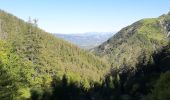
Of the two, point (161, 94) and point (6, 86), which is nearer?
point (161, 94)

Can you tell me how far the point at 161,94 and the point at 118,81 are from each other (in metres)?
107

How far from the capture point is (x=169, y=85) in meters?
38.0

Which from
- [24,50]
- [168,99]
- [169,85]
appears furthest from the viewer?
[24,50]

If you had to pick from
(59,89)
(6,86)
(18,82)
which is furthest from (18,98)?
(59,89)

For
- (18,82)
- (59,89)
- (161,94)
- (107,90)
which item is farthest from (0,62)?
(107,90)

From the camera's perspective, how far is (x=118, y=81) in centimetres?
14188

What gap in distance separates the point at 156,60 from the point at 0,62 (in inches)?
4076

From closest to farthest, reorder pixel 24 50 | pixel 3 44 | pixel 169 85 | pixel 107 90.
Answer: pixel 169 85 < pixel 3 44 < pixel 107 90 < pixel 24 50

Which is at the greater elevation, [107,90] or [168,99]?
[168,99]

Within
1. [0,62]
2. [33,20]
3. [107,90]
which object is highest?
[33,20]

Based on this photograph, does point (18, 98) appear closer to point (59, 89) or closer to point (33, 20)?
point (59, 89)

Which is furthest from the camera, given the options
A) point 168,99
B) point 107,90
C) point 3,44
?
point 107,90

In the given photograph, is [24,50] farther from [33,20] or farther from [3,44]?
[3,44]

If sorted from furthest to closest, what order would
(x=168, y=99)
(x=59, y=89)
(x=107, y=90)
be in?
(x=107, y=90), (x=59, y=89), (x=168, y=99)
